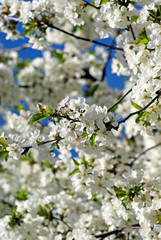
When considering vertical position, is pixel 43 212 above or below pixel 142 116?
below

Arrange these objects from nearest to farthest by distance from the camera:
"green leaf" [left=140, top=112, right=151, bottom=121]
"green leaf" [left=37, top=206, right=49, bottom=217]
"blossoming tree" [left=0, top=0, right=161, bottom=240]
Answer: "blossoming tree" [left=0, top=0, right=161, bottom=240]
"green leaf" [left=140, top=112, right=151, bottom=121]
"green leaf" [left=37, top=206, right=49, bottom=217]

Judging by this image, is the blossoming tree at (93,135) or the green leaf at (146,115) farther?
the green leaf at (146,115)

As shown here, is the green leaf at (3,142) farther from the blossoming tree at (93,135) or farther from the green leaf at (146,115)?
the green leaf at (146,115)

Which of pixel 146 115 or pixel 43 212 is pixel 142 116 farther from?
pixel 43 212

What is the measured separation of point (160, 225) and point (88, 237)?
846 mm

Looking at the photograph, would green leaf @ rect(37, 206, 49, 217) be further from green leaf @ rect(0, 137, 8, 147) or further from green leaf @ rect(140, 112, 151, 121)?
green leaf @ rect(140, 112, 151, 121)

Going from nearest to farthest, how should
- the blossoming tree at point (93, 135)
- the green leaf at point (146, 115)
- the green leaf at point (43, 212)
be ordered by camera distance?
the blossoming tree at point (93, 135) → the green leaf at point (146, 115) → the green leaf at point (43, 212)

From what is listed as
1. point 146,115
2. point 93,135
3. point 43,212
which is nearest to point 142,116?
point 146,115

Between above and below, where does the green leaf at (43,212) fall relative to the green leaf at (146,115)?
below

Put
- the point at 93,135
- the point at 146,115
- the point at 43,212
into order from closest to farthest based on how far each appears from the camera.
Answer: the point at 93,135 < the point at 146,115 < the point at 43,212

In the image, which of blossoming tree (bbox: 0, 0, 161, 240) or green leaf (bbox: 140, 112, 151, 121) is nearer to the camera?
blossoming tree (bbox: 0, 0, 161, 240)

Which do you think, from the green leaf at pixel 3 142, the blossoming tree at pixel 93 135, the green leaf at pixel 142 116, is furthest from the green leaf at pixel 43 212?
the green leaf at pixel 142 116

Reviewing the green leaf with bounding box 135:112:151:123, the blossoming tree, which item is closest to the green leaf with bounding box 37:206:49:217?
the blossoming tree

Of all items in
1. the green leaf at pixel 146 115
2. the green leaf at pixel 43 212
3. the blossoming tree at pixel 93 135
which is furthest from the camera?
the green leaf at pixel 43 212
